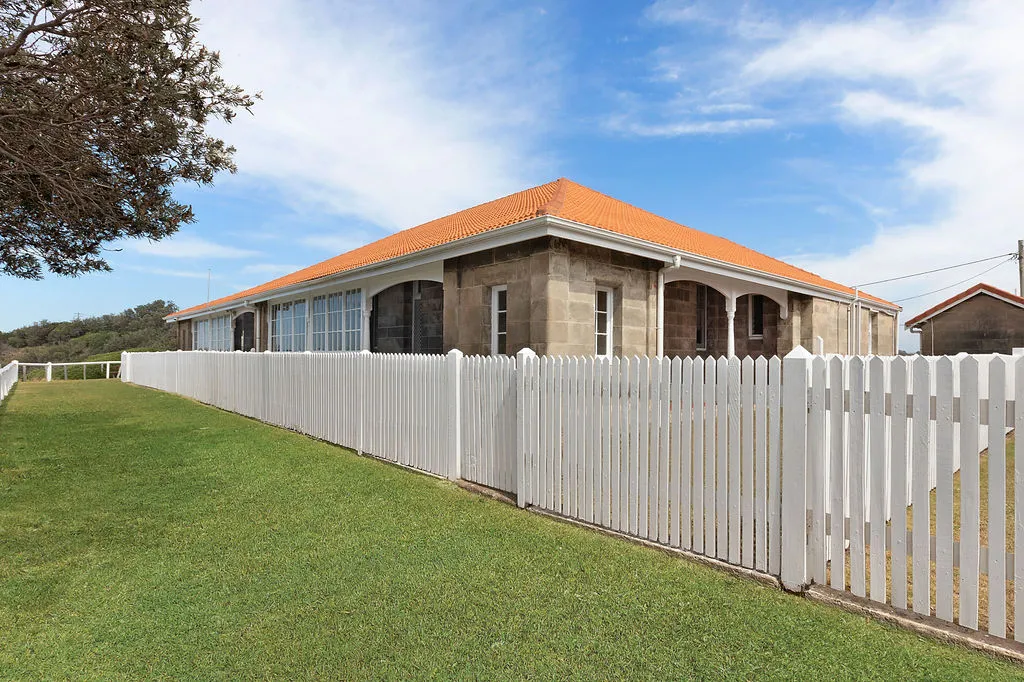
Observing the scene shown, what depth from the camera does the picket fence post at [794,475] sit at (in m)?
3.41

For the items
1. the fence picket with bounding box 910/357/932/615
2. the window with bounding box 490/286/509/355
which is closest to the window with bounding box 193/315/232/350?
the window with bounding box 490/286/509/355

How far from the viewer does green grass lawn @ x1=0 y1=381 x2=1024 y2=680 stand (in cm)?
270

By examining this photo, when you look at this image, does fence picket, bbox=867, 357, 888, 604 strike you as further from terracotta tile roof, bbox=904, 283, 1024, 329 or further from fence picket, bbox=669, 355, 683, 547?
terracotta tile roof, bbox=904, 283, 1024, 329

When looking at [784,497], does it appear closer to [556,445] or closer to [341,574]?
[556,445]

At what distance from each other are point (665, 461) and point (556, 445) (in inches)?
46.7

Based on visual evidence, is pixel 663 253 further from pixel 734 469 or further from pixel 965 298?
pixel 965 298

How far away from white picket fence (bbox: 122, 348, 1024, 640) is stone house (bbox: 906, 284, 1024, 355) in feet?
66.2

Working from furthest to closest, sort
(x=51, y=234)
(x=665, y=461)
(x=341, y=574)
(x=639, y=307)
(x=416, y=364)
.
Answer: (x=639, y=307) < (x=51, y=234) < (x=416, y=364) < (x=665, y=461) < (x=341, y=574)

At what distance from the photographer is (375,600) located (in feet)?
11.1

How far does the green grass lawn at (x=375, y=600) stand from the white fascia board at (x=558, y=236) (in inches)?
173

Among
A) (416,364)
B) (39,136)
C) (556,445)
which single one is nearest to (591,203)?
(416,364)

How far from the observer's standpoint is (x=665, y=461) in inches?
161

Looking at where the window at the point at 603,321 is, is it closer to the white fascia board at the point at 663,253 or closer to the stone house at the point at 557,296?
the stone house at the point at 557,296

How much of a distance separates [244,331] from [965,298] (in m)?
30.1
